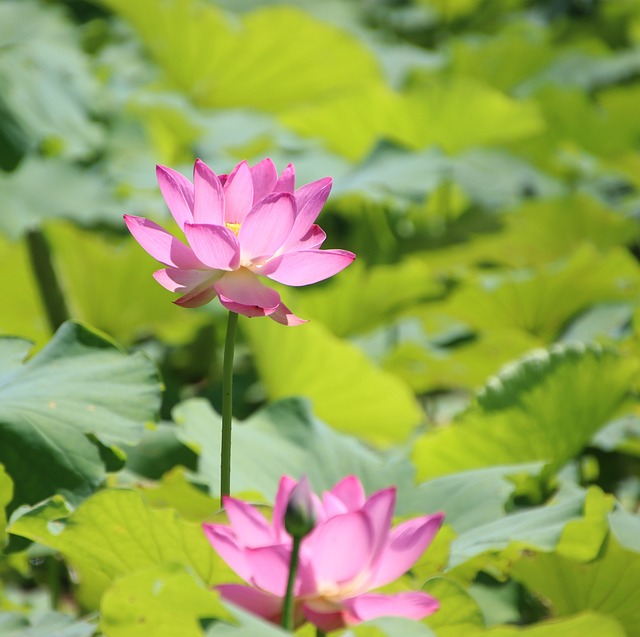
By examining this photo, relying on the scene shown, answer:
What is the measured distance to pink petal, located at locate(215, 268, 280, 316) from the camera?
617 millimetres

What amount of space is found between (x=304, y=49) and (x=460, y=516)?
5.75 feet

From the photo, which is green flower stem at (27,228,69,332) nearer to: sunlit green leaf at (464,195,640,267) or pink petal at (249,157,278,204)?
sunlit green leaf at (464,195,640,267)

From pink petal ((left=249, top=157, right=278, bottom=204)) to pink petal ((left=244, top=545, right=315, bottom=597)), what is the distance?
0.24 m

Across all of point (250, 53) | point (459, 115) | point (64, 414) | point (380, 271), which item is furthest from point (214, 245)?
point (250, 53)

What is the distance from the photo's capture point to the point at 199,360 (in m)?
1.85

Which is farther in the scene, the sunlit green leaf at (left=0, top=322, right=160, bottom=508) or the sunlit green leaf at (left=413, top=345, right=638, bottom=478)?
the sunlit green leaf at (left=413, top=345, right=638, bottom=478)

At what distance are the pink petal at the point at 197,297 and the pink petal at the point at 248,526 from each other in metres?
0.13

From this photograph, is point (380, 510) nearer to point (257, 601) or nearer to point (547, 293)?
point (257, 601)

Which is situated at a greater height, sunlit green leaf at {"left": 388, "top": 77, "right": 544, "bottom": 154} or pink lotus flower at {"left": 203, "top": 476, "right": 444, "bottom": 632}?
pink lotus flower at {"left": 203, "top": 476, "right": 444, "bottom": 632}

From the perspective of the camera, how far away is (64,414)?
31.6 inches

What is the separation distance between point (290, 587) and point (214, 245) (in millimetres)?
202

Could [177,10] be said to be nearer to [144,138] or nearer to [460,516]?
[144,138]

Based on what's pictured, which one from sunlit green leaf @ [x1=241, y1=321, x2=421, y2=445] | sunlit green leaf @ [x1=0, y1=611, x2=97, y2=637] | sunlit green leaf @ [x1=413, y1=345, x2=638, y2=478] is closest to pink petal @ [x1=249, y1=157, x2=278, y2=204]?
sunlit green leaf @ [x1=0, y1=611, x2=97, y2=637]

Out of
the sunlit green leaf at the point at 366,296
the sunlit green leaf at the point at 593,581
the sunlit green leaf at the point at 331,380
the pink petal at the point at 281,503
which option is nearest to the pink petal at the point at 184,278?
the pink petal at the point at 281,503
